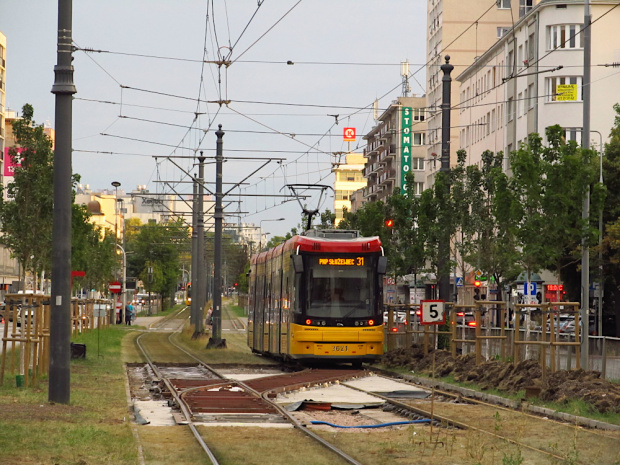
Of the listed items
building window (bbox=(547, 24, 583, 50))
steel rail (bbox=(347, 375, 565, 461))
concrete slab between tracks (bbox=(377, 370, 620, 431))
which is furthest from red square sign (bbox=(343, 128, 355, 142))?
steel rail (bbox=(347, 375, 565, 461))

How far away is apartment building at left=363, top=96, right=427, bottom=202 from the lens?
117m

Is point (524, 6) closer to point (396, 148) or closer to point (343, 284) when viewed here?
point (396, 148)

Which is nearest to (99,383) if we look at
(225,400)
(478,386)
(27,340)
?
(27,340)

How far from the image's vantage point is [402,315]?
3934cm

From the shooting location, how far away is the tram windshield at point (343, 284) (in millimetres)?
29031

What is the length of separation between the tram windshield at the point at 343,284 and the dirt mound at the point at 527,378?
2134 mm

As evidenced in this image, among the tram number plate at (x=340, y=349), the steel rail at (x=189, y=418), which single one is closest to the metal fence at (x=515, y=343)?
the tram number plate at (x=340, y=349)

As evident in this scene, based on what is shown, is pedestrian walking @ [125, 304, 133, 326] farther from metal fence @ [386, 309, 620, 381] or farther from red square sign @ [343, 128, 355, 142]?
metal fence @ [386, 309, 620, 381]

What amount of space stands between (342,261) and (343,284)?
0.58 metres

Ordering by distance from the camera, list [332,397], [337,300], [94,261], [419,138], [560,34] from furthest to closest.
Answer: [419,138] → [94,261] → [560,34] → [337,300] → [332,397]

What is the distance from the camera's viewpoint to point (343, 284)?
29.2 metres

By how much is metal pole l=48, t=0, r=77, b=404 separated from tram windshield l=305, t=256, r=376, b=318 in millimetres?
11977

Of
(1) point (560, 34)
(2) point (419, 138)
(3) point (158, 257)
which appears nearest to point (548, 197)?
(1) point (560, 34)

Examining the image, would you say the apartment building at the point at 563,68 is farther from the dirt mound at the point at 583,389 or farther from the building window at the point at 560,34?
the dirt mound at the point at 583,389
